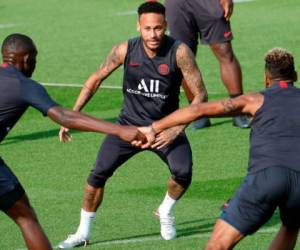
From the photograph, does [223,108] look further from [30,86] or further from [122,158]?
[122,158]

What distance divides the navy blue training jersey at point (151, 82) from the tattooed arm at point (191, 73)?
0.06m

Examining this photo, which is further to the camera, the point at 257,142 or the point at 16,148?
the point at 16,148

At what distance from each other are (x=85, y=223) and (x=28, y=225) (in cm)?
172

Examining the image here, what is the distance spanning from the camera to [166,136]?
11406 millimetres

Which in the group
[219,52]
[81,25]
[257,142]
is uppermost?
[257,142]

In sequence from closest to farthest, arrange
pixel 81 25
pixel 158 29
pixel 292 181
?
pixel 292 181, pixel 158 29, pixel 81 25

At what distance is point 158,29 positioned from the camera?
1240cm

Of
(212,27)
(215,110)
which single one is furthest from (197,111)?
(212,27)

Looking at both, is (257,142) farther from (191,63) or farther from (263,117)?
(191,63)

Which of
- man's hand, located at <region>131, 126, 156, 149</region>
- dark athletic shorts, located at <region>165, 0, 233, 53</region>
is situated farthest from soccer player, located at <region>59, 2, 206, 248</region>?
dark athletic shorts, located at <region>165, 0, 233, 53</region>

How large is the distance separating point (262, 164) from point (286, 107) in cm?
48

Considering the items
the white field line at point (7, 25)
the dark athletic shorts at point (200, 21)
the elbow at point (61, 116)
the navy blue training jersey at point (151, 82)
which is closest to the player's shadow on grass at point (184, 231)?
the navy blue training jersey at point (151, 82)

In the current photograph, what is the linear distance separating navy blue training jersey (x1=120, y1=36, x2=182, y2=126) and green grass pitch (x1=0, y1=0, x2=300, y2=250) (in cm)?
117

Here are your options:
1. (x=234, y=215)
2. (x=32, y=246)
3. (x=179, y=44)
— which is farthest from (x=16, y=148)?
(x=234, y=215)
